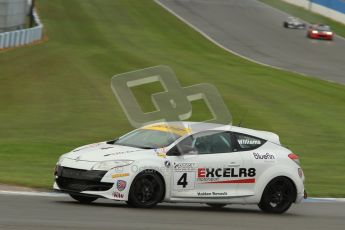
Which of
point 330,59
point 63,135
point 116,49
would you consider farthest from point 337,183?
point 330,59

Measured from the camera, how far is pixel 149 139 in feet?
46.9

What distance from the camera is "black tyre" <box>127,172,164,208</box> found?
13.5 metres

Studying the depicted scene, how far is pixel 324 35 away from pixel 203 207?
55539 mm

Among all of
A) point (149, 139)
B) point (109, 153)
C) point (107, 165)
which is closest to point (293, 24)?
point (149, 139)

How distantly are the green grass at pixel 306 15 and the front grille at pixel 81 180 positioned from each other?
62.1 metres

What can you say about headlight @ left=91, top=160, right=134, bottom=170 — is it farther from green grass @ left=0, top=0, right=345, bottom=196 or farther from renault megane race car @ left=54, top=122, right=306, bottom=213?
green grass @ left=0, top=0, right=345, bottom=196

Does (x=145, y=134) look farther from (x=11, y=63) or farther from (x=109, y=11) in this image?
(x=109, y=11)

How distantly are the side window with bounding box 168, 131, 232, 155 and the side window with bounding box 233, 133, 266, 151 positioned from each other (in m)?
0.15

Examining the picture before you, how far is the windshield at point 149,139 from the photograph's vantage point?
14.1 m

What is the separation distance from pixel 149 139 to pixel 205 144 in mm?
896

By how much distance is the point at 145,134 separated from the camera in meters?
14.6

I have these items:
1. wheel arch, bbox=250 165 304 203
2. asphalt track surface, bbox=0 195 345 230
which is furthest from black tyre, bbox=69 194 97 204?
wheel arch, bbox=250 165 304 203

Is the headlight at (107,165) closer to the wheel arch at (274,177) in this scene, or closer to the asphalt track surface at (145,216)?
the asphalt track surface at (145,216)

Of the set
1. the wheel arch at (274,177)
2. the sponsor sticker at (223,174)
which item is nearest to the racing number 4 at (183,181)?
the sponsor sticker at (223,174)
